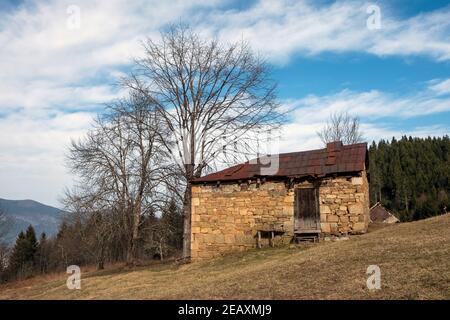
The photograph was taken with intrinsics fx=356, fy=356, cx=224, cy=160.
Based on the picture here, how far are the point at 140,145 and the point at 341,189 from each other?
497 inches

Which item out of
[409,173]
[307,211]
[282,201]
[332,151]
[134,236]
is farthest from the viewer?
[409,173]

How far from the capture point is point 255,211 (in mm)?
14477

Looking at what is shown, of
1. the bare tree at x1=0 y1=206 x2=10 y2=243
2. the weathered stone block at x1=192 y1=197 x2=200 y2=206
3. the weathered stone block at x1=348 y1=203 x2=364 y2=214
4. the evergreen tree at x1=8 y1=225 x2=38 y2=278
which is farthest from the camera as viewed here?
the evergreen tree at x1=8 y1=225 x2=38 y2=278

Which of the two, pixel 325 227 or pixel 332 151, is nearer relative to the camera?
pixel 325 227

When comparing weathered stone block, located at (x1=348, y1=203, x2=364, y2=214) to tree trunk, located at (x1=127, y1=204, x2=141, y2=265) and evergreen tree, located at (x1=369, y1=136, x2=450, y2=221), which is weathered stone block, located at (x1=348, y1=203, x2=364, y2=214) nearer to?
tree trunk, located at (x1=127, y1=204, x2=141, y2=265)

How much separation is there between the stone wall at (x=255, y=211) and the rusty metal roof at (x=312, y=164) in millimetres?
362

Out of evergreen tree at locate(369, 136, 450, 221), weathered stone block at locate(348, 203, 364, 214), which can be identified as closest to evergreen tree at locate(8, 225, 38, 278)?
weathered stone block at locate(348, 203, 364, 214)

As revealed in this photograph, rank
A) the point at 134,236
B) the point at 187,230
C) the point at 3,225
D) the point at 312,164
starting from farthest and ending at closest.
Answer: the point at 3,225, the point at 134,236, the point at 187,230, the point at 312,164

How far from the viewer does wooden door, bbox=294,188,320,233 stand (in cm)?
1360

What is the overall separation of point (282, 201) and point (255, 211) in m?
1.17

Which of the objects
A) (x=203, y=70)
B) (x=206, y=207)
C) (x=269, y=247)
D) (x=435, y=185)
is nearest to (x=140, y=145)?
(x=203, y=70)

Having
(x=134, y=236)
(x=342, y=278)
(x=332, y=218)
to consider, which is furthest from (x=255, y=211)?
(x=134, y=236)

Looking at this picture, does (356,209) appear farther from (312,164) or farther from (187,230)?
(187,230)

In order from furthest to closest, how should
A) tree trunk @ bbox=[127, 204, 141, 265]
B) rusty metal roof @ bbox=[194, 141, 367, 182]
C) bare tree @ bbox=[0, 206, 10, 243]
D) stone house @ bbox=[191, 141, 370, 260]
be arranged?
bare tree @ bbox=[0, 206, 10, 243]
tree trunk @ bbox=[127, 204, 141, 265]
rusty metal roof @ bbox=[194, 141, 367, 182]
stone house @ bbox=[191, 141, 370, 260]
